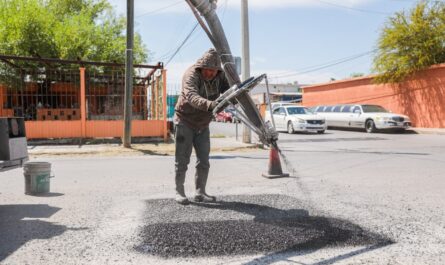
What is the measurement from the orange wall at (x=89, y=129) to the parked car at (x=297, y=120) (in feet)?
22.0

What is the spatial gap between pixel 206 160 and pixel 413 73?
70.6 feet

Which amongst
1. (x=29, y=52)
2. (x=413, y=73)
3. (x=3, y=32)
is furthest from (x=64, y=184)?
(x=413, y=73)

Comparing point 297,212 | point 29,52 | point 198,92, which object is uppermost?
point 29,52

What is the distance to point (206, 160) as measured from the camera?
579 cm

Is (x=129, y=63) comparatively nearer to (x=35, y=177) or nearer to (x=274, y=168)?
(x=274, y=168)

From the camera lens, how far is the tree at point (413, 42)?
911 inches

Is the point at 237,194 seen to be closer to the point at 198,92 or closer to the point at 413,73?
the point at 198,92

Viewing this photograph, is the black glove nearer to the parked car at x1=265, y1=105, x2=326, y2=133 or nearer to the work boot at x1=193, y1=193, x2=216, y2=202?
the work boot at x1=193, y1=193, x2=216, y2=202

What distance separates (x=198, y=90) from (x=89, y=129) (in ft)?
36.6

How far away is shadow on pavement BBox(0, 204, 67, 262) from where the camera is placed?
13.4ft

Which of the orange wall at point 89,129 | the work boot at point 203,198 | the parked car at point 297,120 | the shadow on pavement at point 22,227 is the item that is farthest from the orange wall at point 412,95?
the shadow on pavement at point 22,227

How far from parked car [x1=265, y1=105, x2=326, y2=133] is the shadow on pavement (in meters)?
16.1

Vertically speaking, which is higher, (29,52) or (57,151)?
(29,52)

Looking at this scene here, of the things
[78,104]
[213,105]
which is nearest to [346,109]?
[78,104]
